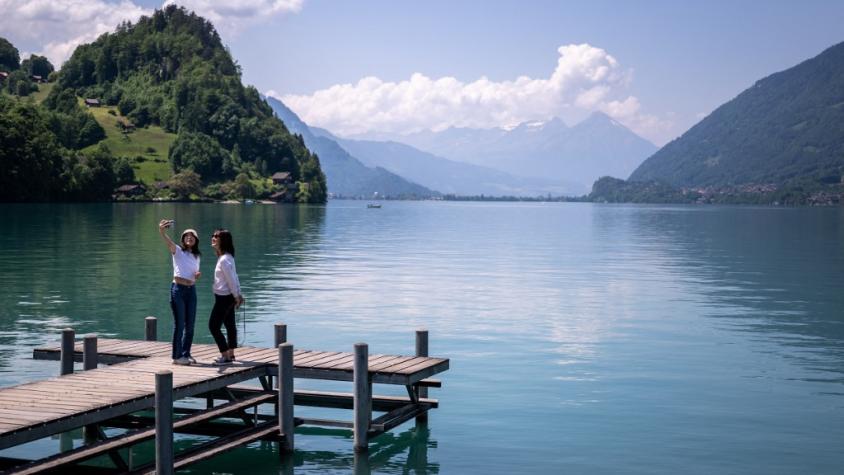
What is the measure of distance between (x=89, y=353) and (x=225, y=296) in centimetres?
322

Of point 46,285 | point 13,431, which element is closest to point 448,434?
point 13,431

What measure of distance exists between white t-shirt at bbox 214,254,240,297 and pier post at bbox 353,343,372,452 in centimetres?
346

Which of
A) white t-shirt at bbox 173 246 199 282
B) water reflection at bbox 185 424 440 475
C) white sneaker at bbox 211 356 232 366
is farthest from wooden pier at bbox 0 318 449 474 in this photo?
white t-shirt at bbox 173 246 199 282

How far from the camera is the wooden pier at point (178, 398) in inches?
664

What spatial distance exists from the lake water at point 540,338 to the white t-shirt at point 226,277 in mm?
3621

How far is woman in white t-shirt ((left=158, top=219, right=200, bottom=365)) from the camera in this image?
21.3 meters

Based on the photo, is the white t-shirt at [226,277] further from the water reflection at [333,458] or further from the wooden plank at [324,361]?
the water reflection at [333,458]

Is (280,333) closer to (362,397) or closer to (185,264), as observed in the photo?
(185,264)

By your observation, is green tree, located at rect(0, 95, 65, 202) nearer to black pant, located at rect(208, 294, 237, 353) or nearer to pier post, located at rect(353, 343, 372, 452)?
black pant, located at rect(208, 294, 237, 353)

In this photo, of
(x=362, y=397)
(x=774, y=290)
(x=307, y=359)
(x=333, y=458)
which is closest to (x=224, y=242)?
(x=307, y=359)

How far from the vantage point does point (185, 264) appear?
2178 cm

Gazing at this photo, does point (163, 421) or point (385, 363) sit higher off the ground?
point (385, 363)

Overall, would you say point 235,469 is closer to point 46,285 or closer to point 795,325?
point 795,325

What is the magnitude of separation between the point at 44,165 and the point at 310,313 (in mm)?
158332
